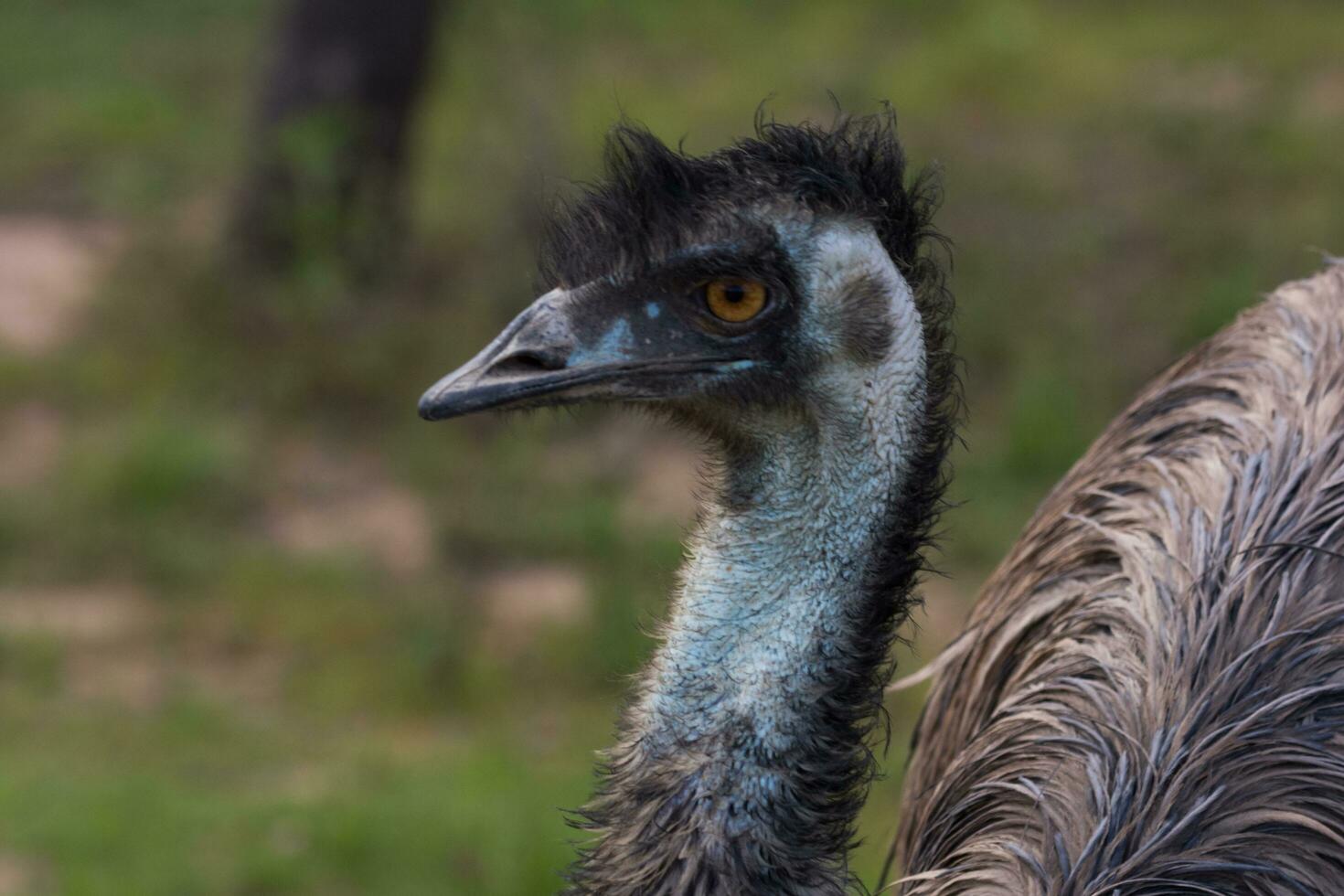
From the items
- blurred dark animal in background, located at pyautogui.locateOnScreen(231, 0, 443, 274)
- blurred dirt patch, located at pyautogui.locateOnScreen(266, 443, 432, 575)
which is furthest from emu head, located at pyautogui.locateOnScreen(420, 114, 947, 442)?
blurred dark animal in background, located at pyautogui.locateOnScreen(231, 0, 443, 274)

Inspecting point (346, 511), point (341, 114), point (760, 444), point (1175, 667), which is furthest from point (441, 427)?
point (760, 444)

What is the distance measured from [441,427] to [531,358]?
4430 mm

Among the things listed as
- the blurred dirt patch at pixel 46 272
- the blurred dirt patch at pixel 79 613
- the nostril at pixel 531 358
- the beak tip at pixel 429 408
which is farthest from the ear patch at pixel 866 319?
the blurred dirt patch at pixel 46 272

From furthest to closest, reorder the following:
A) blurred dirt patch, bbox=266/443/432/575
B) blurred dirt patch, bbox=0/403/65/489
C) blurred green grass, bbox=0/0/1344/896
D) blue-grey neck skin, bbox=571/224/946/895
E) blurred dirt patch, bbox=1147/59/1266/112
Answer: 1. blurred dirt patch, bbox=1147/59/1266/112
2. blurred dirt patch, bbox=0/403/65/489
3. blurred dirt patch, bbox=266/443/432/575
4. blurred green grass, bbox=0/0/1344/896
5. blue-grey neck skin, bbox=571/224/946/895

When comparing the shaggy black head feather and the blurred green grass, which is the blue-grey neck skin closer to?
the shaggy black head feather

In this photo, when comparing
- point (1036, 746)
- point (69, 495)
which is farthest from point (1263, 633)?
point (69, 495)

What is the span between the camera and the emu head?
6.86 ft

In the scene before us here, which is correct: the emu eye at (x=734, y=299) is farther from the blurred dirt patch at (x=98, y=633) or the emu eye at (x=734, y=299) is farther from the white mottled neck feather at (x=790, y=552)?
the blurred dirt patch at (x=98, y=633)

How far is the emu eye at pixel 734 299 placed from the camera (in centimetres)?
212

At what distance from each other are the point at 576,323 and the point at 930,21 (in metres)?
9.17

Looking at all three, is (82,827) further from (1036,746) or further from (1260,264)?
(1260,264)

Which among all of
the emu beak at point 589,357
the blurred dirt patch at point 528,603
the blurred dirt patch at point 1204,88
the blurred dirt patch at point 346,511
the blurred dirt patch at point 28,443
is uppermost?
the blurred dirt patch at point 1204,88

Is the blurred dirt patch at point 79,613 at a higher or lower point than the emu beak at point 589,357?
lower

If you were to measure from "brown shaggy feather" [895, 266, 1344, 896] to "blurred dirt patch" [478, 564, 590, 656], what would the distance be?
2446 mm
